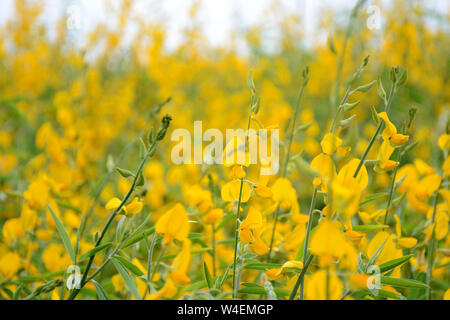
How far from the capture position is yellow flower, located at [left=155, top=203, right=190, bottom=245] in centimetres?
67

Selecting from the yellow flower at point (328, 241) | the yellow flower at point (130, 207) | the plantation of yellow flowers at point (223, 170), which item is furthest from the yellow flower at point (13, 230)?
the yellow flower at point (328, 241)

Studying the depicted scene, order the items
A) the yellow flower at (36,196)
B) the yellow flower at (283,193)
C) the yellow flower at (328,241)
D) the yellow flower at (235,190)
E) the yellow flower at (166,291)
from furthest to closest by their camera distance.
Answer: the yellow flower at (36,196) < the yellow flower at (283,193) < the yellow flower at (235,190) < the yellow flower at (166,291) < the yellow flower at (328,241)

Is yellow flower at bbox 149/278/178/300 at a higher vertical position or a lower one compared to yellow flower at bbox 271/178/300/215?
lower

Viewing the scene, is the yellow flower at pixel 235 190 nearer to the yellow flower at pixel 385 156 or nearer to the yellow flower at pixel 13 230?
the yellow flower at pixel 385 156

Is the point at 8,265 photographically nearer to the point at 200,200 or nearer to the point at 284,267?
the point at 200,200

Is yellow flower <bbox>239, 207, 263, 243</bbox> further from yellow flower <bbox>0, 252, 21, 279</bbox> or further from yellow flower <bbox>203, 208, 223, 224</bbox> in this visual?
yellow flower <bbox>0, 252, 21, 279</bbox>

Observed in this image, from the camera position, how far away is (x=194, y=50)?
3703 millimetres

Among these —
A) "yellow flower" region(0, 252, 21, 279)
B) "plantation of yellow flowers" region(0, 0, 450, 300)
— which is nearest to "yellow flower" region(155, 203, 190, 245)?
"plantation of yellow flowers" region(0, 0, 450, 300)

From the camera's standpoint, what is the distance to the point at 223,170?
1.91 meters

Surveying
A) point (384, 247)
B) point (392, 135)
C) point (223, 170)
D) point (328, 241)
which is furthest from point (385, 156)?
point (223, 170)

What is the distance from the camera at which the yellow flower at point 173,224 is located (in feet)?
2.19
